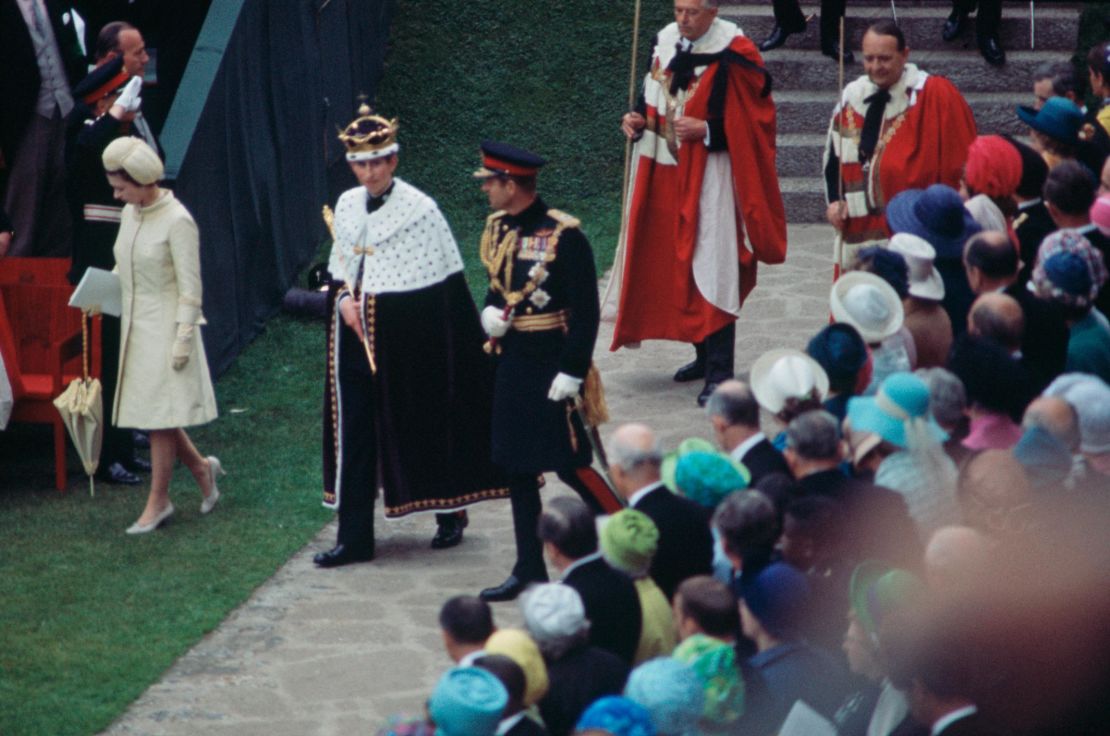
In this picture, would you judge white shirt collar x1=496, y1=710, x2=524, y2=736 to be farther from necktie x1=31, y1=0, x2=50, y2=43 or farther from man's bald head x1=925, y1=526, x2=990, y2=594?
necktie x1=31, y1=0, x2=50, y2=43

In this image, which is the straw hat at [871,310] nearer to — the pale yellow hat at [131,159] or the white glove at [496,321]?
the white glove at [496,321]

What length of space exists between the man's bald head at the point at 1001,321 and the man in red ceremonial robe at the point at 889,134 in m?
2.79

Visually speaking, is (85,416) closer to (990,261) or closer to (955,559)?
(990,261)

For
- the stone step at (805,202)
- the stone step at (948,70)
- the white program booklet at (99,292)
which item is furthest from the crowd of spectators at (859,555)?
the stone step at (948,70)

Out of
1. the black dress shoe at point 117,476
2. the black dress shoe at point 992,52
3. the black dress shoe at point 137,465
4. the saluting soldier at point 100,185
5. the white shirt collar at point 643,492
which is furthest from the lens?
the black dress shoe at point 992,52

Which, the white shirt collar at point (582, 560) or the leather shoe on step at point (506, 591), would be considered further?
the leather shoe on step at point (506, 591)

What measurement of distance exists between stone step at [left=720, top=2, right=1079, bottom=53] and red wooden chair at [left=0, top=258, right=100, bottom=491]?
706 cm

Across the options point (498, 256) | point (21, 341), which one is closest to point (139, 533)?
point (21, 341)

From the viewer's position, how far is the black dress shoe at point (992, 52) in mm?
14000

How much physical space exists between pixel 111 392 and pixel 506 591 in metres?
2.76

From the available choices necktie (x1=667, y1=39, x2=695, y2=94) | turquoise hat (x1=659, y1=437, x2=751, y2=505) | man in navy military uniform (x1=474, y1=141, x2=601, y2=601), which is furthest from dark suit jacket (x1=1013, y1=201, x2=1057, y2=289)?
turquoise hat (x1=659, y1=437, x2=751, y2=505)

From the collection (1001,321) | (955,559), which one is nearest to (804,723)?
(955,559)

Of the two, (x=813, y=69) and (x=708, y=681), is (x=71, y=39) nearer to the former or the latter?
(x=813, y=69)

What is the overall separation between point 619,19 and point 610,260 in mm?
4016
